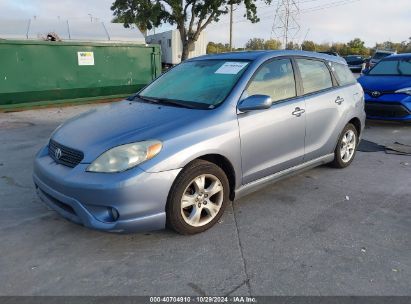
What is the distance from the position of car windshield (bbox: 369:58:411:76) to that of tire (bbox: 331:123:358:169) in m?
→ 4.06

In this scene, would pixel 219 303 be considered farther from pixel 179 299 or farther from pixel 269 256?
pixel 269 256

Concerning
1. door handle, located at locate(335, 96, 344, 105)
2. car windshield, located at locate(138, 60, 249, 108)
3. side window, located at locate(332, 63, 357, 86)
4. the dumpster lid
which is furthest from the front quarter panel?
the dumpster lid

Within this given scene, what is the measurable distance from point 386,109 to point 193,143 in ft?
19.4

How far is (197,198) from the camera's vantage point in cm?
334

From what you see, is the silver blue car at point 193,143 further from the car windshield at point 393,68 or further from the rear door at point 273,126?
the car windshield at point 393,68

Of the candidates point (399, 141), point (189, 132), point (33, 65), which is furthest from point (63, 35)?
point (189, 132)

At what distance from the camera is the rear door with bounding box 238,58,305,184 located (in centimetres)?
366

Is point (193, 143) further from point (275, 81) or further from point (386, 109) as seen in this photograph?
point (386, 109)

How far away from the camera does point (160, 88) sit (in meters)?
4.39

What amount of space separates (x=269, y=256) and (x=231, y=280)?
0.46 m

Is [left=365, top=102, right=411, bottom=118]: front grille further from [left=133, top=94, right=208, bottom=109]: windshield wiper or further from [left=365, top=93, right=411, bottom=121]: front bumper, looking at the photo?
[left=133, top=94, right=208, bottom=109]: windshield wiper

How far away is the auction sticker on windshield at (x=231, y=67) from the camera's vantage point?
3.91 meters

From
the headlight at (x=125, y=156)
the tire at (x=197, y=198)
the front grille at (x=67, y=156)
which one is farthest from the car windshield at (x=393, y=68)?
the front grille at (x=67, y=156)

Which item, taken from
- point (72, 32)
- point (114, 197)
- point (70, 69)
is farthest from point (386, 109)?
point (72, 32)
